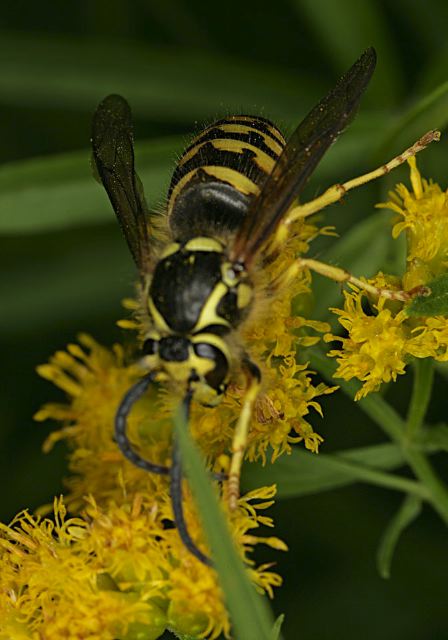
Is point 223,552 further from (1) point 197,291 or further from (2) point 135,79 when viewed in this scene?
(2) point 135,79

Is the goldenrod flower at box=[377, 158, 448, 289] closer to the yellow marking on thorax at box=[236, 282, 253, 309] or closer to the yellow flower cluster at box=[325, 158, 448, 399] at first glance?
the yellow flower cluster at box=[325, 158, 448, 399]

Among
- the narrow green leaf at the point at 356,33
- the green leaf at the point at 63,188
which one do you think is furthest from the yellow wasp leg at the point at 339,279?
the narrow green leaf at the point at 356,33

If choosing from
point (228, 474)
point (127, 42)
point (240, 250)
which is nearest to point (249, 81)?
point (127, 42)

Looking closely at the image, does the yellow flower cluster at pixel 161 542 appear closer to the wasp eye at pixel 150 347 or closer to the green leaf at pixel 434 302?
the wasp eye at pixel 150 347

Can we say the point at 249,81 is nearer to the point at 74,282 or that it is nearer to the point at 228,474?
the point at 74,282

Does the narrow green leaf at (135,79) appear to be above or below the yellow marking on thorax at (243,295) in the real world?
above

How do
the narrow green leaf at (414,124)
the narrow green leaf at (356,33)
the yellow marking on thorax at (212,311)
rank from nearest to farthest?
1. the yellow marking on thorax at (212,311)
2. the narrow green leaf at (414,124)
3. the narrow green leaf at (356,33)

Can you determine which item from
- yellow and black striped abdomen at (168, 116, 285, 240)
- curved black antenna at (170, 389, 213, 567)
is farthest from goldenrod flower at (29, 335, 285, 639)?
yellow and black striped abdomen at (168, 116, 285, 240)
